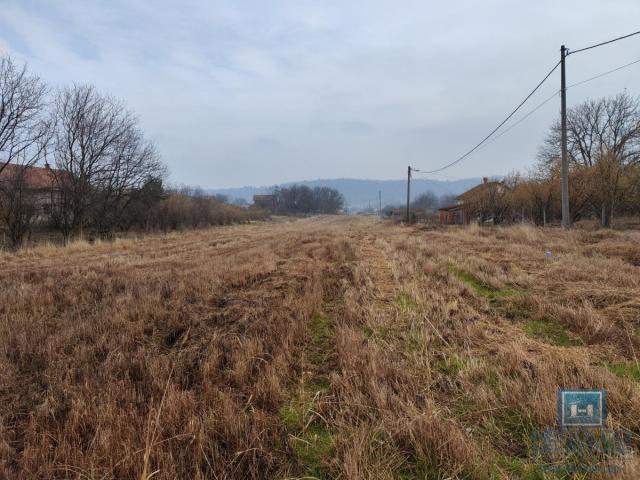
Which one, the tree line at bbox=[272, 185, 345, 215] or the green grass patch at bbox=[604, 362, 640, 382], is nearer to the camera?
the green grass patch at bbox=[604, 362, 640, 382]

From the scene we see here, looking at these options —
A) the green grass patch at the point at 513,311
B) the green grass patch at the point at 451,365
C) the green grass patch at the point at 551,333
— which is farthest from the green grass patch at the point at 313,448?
the green grass patch at the point at 513,311

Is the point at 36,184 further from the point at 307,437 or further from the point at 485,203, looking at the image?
the point at 485,203

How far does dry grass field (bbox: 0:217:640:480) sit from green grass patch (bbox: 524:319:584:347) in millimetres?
29

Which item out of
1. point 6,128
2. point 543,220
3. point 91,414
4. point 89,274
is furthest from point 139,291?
point 543,220

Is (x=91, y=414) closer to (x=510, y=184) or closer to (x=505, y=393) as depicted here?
(x=505, y=393)

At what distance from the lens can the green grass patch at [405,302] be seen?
5219mm

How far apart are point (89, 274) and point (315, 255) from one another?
6.45 m

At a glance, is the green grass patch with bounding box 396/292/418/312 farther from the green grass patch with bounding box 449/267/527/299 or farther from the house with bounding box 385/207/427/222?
the house with bounding box 385/207/427/222

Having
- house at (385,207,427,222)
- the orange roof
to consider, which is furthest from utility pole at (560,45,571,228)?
house at (385,207,427,222)

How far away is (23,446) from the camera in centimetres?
230

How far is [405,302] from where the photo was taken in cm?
557

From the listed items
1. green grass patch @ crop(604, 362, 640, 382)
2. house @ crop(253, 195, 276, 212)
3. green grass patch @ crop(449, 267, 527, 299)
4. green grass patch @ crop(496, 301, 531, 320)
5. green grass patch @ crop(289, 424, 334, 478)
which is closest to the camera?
green grass patch @ crop(289, 424, 334, 478)

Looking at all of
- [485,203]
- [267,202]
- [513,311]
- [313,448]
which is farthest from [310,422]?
[267,202]

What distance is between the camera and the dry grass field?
82.6 inches
